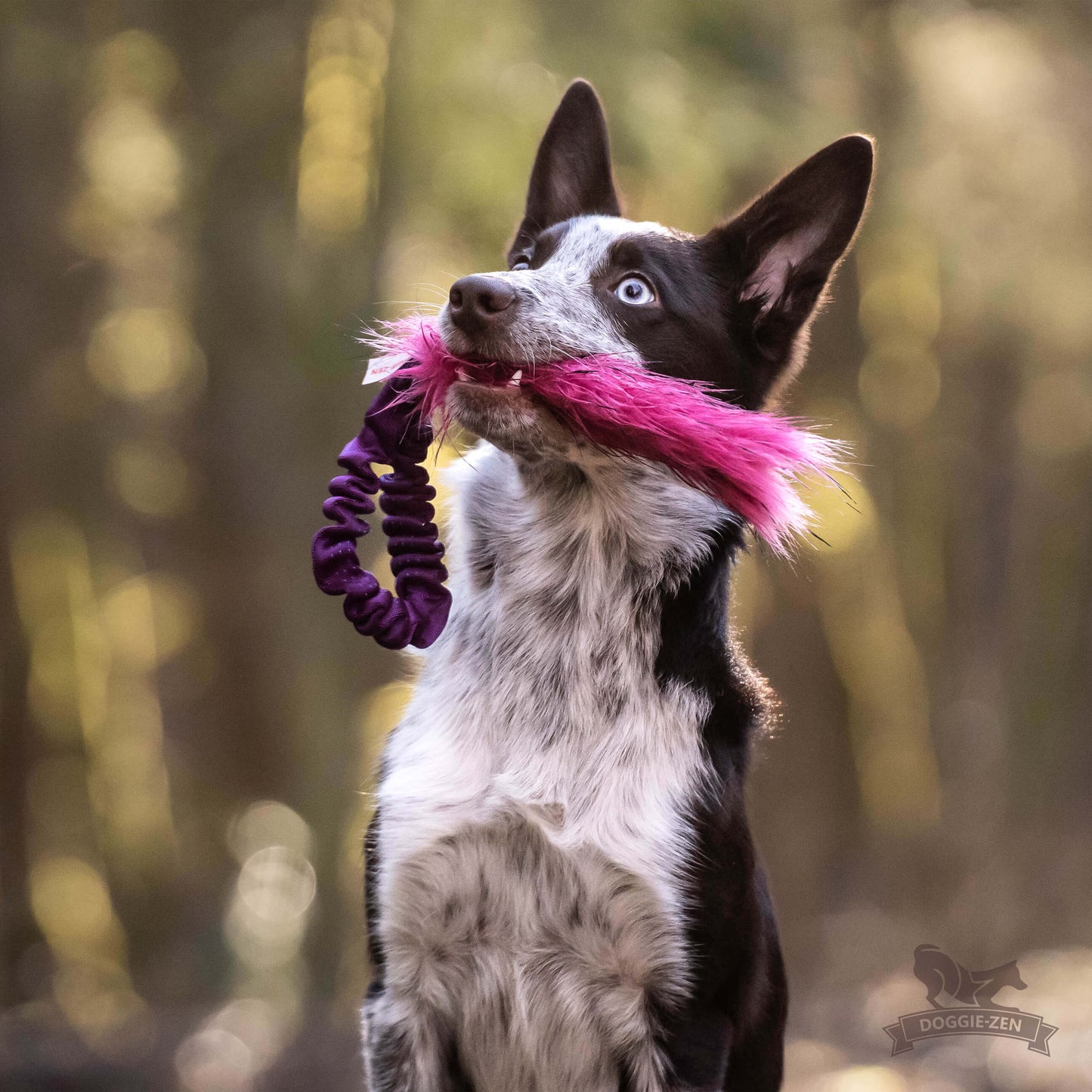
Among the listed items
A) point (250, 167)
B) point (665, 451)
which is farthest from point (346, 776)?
point (665, 451)

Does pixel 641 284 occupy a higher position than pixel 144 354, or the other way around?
pixel 144 354

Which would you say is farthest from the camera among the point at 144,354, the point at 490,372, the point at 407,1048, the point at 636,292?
the point at 144,354

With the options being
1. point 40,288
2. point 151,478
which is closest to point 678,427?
point 151,478

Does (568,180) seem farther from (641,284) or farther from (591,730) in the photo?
(591,730)

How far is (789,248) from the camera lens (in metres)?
2.47

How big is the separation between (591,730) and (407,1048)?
0.73m

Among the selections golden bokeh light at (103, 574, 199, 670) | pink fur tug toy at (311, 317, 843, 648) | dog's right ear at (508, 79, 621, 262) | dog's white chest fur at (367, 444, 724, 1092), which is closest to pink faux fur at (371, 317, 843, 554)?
pink fur tug toy at (311, 317, 843, 648)

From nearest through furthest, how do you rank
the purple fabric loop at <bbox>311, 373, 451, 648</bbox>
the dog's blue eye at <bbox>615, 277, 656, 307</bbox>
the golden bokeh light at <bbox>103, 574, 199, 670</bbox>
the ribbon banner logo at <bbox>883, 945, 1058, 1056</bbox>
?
the purple fabric loop at <bbox>311, 373, 451, 648</bbox> < the dog's blue eye at <bbox>615, 277, 656, 307</bbox> < the ribbon banner logo at <bbox>883, 945, 1058, 1056</bbox> < the golden bokeh light at <bbox>103, 574, 199, 670</bbox>

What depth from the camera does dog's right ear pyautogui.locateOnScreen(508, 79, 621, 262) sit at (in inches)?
104

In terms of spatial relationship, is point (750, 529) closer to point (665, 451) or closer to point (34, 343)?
point (665, 451)

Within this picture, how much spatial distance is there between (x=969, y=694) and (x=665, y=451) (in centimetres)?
530

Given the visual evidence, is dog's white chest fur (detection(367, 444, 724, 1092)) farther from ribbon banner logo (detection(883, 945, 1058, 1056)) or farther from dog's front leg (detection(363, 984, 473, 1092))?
ribbon banner logo (detection(883, 945, 1058, 1056))

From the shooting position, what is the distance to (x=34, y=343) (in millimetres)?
5316

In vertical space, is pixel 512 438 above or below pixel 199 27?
below
